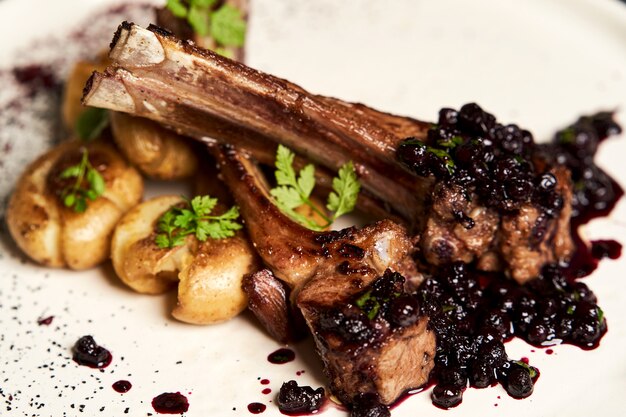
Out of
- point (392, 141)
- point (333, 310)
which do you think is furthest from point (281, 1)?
point (333, 310)

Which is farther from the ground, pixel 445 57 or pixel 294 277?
pixel 445 57

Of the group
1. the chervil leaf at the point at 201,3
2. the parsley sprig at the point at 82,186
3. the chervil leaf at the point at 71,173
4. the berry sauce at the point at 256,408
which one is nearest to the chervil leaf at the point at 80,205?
the parsley sprig at the point at 82,186

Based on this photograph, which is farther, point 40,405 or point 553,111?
point 553,111

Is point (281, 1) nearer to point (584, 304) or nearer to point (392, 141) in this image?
point (392, 141)

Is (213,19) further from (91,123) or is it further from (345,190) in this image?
(345,190)

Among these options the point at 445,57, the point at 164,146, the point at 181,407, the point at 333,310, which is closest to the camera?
the point at 333,310

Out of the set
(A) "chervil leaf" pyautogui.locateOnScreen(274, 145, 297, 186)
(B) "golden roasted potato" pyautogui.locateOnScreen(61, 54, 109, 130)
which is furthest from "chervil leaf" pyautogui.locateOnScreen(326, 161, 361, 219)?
(B) "golden roasted potato" pyautogui.locateOnScreen(61, 54, 109, 130)

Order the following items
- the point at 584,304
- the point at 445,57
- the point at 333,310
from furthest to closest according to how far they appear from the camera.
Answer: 1. the point at 445,57
2. the point at 584,304
3. the point at 333,310

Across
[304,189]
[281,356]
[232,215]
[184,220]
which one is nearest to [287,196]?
[304,189]
